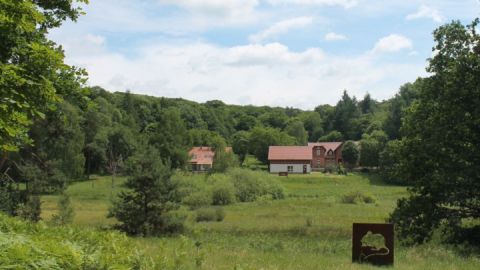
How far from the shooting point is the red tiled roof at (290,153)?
331ft

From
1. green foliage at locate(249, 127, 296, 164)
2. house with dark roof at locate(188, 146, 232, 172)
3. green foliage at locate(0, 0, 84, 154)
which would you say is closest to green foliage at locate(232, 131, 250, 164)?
green foliage at locate(249, 127, 296, 164)

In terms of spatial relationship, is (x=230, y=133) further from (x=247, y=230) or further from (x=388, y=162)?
(x=247, y=230)

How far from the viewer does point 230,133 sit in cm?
17325

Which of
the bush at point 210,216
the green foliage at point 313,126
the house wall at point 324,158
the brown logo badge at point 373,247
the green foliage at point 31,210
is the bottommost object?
the bush at point 210,216

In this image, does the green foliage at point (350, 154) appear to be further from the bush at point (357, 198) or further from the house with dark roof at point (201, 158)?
the bush at point (357, 198)

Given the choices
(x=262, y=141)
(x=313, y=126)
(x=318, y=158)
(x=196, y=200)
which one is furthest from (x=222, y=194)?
(x=313, y=126)

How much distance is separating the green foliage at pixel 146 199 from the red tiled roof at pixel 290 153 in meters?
72.7

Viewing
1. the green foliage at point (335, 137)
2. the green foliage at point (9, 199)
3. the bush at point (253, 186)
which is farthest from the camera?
the green foliage at point (335, 137)

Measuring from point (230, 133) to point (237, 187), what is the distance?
11113 centimetres

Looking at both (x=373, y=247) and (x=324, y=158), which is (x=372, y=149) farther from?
(x=373, y=247)

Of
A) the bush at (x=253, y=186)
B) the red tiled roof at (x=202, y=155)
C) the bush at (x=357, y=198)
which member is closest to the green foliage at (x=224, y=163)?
the bush at (x=253, y=186)

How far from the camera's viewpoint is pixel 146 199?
2812 centimetres

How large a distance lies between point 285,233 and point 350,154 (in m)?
80.4

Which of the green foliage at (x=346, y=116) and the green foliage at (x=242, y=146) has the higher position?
the green foliage at (x=346, y=116)
